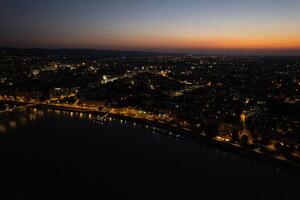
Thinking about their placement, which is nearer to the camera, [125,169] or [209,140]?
[125,169]

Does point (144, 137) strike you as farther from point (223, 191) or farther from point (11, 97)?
point (11, 97)

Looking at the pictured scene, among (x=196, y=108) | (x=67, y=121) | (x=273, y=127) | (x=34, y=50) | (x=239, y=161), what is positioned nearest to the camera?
(x=239, y=161)

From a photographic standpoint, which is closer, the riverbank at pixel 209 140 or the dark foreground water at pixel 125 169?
the dark foreground water at pixel 125 169

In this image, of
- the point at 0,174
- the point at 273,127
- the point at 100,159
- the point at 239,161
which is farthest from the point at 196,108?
the point at 0,174

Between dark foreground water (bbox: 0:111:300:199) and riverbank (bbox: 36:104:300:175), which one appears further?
riverbank (bbox: 36:104:300:175)

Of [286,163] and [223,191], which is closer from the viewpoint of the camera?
[223,191]

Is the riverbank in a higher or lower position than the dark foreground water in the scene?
higher

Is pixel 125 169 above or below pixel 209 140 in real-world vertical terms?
below

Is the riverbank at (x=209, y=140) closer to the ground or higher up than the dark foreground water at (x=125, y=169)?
higher up
